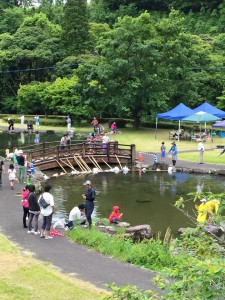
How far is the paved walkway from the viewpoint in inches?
464

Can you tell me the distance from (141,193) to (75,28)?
4339 centimetres

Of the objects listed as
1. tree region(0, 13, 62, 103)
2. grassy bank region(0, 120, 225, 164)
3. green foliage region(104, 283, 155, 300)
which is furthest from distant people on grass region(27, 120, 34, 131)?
green foliage region(104, 283, 155, 300)

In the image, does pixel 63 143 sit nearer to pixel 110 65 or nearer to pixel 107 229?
pixel 110 65

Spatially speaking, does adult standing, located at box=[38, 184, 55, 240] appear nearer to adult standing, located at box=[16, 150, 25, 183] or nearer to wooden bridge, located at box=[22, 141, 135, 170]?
adult standing, located at box=[16, 150, 25, 183]

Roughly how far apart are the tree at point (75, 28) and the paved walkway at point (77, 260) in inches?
1949

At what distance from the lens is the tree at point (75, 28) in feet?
210

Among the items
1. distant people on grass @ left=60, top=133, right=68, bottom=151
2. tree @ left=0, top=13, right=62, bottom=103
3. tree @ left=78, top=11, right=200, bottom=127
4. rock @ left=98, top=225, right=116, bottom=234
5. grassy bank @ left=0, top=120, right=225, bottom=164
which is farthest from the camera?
tree @ left=0, top=13, right=62, bottom=103

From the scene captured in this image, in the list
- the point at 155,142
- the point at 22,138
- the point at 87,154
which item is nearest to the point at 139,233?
the point at 87,154

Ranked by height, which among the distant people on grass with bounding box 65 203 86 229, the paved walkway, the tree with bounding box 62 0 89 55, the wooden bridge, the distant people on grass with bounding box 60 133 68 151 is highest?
the tree with bounding box 62 0 89 55

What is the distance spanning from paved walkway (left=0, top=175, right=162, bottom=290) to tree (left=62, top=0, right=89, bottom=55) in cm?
4951

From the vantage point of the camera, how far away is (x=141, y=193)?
981 inches

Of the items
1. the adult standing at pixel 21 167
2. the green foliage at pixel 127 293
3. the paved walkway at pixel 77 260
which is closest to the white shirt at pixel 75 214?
the paved walkway at pixel 77 260

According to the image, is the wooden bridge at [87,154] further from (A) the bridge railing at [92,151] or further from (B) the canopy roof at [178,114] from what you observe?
(B) the canopy roof at [178,114]

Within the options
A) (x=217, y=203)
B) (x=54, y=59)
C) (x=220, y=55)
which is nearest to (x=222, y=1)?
(x=220, y=55)
